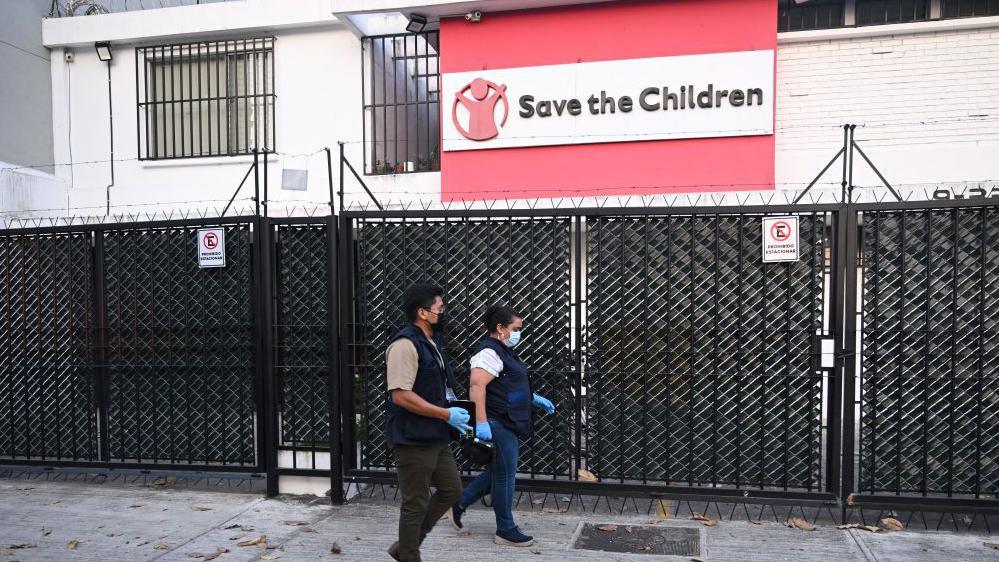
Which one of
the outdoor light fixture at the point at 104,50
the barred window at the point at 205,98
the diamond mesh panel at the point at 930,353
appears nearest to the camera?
the diamond mesh panel at the point at 930,353

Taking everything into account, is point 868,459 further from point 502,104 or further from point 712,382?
point 502,104

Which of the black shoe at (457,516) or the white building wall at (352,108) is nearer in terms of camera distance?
the black shoe at (457,516)

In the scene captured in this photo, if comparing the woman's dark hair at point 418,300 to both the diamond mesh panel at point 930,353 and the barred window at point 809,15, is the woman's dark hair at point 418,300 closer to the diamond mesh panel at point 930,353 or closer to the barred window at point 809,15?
the diamond mesh panel at point 930,353

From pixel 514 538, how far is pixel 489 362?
133cm

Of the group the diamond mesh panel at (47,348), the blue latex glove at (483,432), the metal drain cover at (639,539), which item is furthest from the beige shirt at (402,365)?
the diamond mesh panel at (47,348)

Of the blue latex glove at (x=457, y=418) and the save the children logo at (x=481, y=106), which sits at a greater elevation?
the save the children logo at (x=481, y=106)

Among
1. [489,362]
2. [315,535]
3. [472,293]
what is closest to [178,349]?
[315,535]

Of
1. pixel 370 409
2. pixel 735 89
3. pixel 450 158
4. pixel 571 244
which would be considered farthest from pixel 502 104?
pixel 370 409

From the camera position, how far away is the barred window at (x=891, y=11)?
9836 millimetres

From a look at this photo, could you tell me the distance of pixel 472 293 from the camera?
6180 millimetres

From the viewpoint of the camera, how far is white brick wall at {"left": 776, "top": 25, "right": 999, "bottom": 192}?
374 inches

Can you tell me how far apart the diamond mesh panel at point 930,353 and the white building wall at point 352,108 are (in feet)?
10.6

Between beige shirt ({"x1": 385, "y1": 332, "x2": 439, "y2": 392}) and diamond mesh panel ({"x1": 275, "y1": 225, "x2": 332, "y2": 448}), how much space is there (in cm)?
227

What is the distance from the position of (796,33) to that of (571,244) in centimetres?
599
